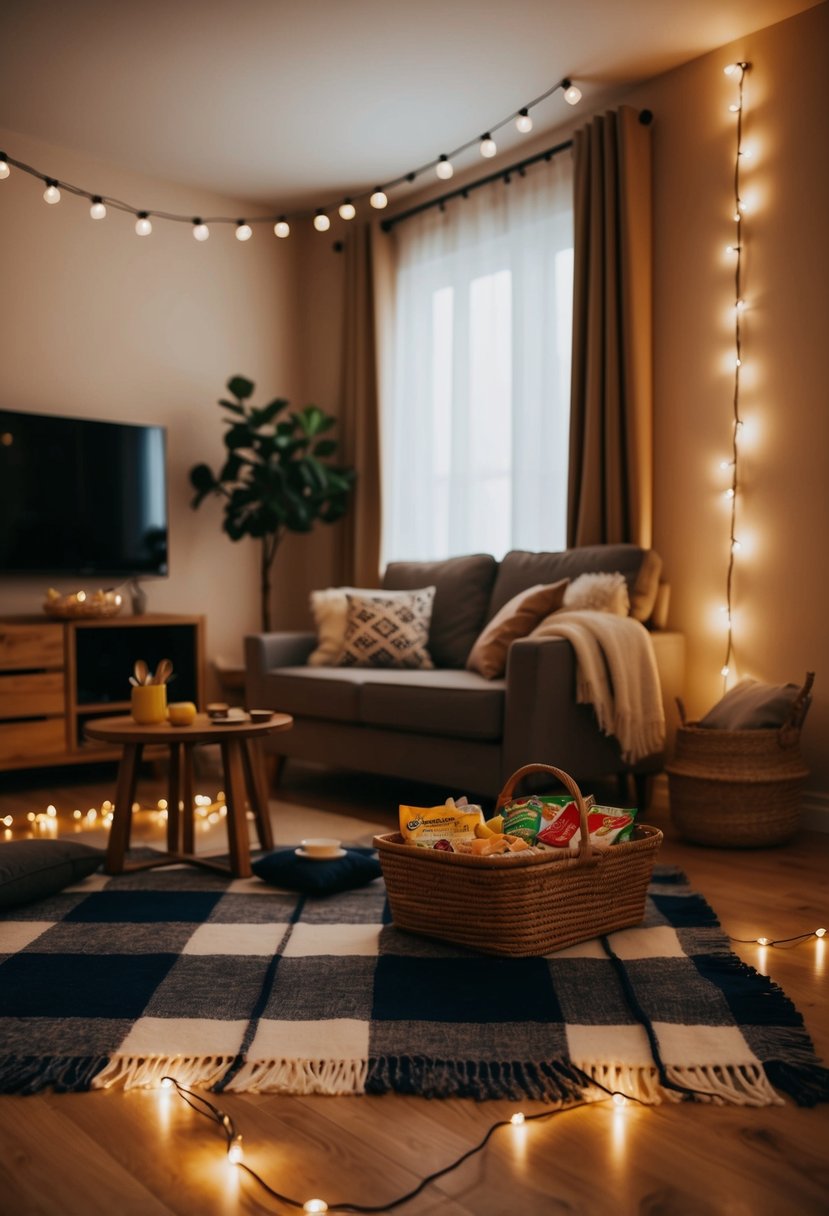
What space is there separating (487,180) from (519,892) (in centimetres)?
355

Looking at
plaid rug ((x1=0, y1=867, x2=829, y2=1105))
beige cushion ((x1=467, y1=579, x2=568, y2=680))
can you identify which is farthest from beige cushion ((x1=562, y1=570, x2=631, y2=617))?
plaid rug ((x1=0, y1=867, x2=829, y2=1105))

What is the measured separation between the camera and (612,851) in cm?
208

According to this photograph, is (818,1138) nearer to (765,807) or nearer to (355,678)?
(765,807)

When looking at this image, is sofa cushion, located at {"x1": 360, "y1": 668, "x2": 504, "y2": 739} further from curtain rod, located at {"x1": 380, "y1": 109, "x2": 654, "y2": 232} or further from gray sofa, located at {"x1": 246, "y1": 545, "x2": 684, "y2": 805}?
curtain rod, located at {"x1": 380, "y1": 109, "x2": 654, "y2": 232}

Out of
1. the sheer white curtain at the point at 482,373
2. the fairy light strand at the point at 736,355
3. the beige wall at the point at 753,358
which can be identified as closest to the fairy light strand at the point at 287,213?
the sheer white curtain at the point at 482,373

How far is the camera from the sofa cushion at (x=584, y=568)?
3.59m

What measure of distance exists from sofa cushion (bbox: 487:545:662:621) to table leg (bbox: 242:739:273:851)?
1.39m

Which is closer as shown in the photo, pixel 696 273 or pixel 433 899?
pixel 433 899

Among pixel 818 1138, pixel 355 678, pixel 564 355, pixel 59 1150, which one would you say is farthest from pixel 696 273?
pixel 59 1150

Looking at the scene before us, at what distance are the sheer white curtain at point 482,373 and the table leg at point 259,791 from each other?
1909mm

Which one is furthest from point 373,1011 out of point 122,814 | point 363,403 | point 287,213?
point 287,213

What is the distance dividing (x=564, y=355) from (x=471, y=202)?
3.28 feet

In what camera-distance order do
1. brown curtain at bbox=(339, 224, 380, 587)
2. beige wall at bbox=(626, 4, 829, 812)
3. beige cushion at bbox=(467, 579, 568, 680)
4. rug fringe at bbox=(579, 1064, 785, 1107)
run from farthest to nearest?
brown curtain at bbox=(339, 224, 380, 587) → beige cushion at bbox=(467, 579, 568, 680) → beige wall at bbox=(626, 4, 829, 812) → rug fringe at bbox=(579, 1064, 785, 1107)

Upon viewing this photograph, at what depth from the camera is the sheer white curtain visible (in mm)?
4320
